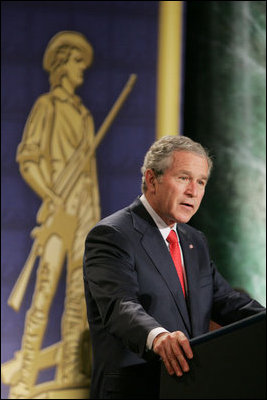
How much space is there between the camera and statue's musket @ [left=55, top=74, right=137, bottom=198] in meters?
3.99

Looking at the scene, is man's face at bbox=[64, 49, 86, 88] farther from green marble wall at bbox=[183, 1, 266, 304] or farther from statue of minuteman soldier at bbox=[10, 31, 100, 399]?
green marble wall at bbox=[183, 1, 266, 304]

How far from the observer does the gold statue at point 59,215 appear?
13.0 ft

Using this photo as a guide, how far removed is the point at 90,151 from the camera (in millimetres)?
4023

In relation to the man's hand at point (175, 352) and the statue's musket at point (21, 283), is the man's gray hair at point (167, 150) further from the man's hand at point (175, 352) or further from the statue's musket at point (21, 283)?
the statue's musket at point (21, 283)

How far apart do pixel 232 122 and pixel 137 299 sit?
268 centimetres

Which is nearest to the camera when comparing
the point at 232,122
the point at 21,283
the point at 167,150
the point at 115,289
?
the point at 115,289

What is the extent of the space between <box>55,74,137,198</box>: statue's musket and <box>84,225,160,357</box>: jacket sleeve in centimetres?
204

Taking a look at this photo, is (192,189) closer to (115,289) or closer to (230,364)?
(115,289)

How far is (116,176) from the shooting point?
4.05 metres

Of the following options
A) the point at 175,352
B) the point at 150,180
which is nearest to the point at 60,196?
the point at 150,180

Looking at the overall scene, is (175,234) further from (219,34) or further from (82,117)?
(219,34)

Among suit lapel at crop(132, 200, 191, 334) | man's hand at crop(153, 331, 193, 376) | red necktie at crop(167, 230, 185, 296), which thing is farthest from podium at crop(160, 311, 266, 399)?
red necktie at crop(167, 230, 185, 296)

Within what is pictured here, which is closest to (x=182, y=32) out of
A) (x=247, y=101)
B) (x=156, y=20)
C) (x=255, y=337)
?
(x=156, y=20)

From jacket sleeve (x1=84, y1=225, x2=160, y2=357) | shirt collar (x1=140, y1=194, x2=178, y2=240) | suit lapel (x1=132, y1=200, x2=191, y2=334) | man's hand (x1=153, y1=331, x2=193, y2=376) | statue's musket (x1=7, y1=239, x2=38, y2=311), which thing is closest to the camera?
man's hand (x1=153, y1=331, x2=193, y2=376)
